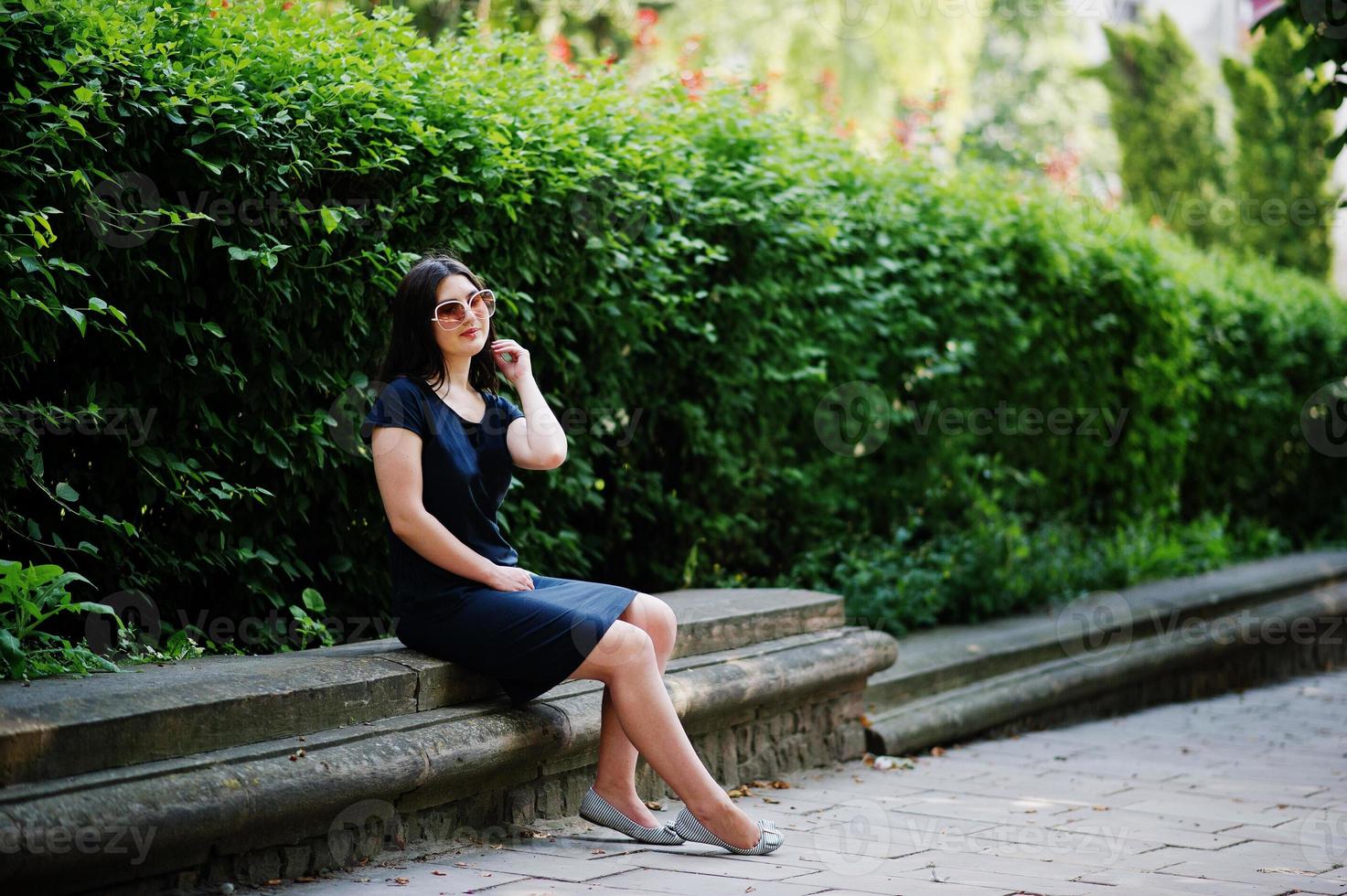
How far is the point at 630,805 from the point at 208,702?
1418 millimetres

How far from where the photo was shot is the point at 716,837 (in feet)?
13.6

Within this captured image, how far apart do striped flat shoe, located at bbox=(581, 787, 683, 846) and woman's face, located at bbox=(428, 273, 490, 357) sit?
1.42 meters

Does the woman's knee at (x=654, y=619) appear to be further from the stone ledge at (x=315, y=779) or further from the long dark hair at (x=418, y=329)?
the long dark hair at (x=418, y=329)

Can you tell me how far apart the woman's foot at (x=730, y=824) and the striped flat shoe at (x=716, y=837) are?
0.02 meters

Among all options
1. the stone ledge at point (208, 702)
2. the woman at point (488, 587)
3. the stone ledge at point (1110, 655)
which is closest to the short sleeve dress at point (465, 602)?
the woman at point (488, 587)

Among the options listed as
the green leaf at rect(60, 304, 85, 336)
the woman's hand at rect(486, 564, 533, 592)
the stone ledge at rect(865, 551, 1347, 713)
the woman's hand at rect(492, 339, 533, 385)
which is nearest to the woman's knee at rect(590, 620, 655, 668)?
the woman's hand at rect(486, 564, 533, 592)

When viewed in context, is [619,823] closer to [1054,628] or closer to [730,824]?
[730,824]

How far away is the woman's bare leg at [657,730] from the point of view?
4.09 metres

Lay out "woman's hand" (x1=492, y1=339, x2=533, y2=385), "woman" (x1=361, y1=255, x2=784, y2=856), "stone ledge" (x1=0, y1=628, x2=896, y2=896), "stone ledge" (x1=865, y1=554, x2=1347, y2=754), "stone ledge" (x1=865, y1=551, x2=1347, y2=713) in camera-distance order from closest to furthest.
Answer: "stone ledge" (x1=0, y1=628, x2=896, y2=896) < "woman" (x1=361, y1=255, x2=784, y2=856) < "woman's hand" (x1=492, y1=339, x2=533, y2=385) < "stone ledge" (x1=865, y1=554, x2=1347, y2=754) < "stone ledge" (x1=865, y1=551, x2=1347, y2=713)

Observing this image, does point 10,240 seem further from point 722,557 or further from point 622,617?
point 722,557

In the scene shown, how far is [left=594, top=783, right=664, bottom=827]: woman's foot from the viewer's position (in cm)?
426

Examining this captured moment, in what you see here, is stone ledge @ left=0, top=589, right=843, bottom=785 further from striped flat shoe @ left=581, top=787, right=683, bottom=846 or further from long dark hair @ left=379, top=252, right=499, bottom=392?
long dark hair @ left=379, top=252, right=499, bottom=392

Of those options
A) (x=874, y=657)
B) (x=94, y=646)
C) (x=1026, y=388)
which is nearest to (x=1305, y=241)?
(x=1026, y=388)

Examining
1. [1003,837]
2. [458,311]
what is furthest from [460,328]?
[1003,837]
